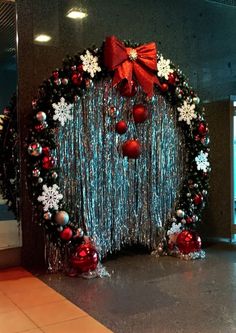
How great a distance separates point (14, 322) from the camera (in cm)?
296

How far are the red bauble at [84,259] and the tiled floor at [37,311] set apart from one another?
1.17 ft

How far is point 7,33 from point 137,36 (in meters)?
1.45

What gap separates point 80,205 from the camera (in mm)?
4320

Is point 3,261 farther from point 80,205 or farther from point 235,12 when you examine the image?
point 235,12

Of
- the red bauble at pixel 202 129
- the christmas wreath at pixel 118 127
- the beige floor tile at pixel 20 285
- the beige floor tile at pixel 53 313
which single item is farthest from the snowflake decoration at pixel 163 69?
the beige floor tile at pixel 53 313

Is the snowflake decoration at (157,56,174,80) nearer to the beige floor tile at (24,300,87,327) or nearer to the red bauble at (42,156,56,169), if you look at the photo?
the red bauble at (42,156,56,169)

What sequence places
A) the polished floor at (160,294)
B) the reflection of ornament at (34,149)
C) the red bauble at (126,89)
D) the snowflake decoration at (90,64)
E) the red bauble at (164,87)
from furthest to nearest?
the red bauble at (164,87) → the red bauble at (126,89) → the snowflake decoration at (90,64) → the reflection of ornament at (34,149) → the polished floor at (160,294)

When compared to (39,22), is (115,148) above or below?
below

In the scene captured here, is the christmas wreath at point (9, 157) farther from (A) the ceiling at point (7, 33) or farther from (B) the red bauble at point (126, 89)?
(B) the red bauble at point (126, 89)

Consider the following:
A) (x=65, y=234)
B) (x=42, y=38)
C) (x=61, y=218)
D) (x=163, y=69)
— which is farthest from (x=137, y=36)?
(x=65, y=234)

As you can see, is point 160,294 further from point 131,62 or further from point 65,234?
point 131,62

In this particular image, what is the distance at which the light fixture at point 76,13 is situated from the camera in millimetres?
4598

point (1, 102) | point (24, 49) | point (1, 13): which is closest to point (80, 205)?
point (1, 102)

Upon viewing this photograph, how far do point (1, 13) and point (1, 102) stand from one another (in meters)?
0.86
